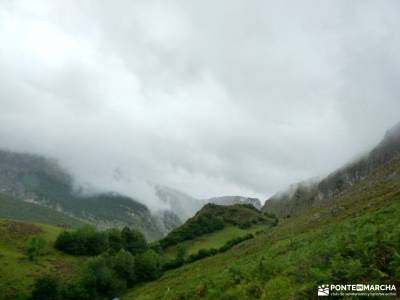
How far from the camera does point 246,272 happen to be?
83.2 ft

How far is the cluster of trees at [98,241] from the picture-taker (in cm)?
16100

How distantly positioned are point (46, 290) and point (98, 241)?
199ft

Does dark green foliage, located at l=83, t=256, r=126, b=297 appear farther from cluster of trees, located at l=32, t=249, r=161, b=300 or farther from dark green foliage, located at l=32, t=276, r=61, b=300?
dark green foliage, located at l=32, t=276, r=61, b=300

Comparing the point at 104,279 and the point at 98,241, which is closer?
the point at 104,279

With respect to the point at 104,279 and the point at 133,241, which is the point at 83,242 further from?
the point at 104,279

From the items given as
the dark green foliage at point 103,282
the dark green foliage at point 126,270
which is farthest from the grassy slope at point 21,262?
the dark green foliage at point 126,270

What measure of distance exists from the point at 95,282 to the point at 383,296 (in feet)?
374

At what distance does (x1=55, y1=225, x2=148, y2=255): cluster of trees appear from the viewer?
161m

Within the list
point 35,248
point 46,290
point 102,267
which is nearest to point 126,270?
point 102,267

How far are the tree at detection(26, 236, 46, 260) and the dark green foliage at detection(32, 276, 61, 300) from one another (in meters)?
34.9

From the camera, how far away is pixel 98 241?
167625 millimetres

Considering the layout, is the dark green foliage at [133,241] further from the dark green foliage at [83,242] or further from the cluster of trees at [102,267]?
the dark green foliage at [83,242]

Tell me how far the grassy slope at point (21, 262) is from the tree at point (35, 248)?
1.91m

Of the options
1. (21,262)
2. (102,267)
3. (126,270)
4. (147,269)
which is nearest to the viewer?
(102,267)
